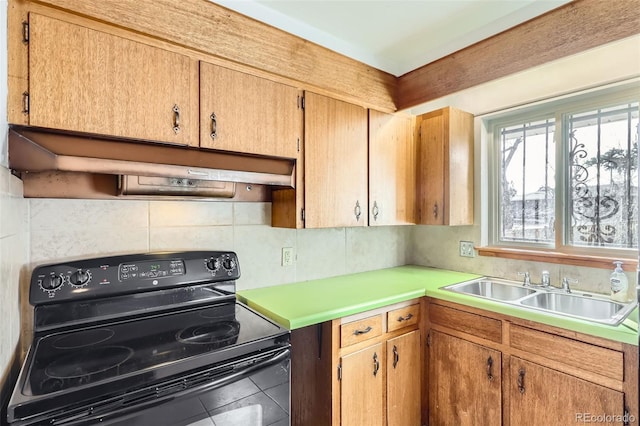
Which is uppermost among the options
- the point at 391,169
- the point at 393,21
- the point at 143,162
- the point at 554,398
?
the point at 393,21

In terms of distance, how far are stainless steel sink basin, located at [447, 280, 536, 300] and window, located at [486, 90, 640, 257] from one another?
0.31 meters

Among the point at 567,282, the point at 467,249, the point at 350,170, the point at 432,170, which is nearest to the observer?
the point at 567,282

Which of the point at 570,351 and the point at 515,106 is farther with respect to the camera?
the point at 515,106

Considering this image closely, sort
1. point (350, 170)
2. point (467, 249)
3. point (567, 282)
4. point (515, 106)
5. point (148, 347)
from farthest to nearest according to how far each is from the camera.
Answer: point (467, 249), point (515, 106), point (350, 170), point (567, 282), point (148, 347)

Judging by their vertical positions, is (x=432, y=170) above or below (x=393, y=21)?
below

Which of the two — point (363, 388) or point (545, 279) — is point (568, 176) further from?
point (363, 388)

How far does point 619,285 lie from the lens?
167cm

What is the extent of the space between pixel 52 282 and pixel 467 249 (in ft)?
8.09

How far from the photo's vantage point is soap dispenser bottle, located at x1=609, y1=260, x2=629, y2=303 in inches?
65.6

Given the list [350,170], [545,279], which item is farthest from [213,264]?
[545,279]

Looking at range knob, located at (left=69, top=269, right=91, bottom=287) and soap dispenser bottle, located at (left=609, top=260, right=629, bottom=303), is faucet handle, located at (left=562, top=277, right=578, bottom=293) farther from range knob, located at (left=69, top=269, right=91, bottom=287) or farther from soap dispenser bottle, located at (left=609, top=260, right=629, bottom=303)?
range knob, located at (left=69, top=269, right=91, bottom=287)

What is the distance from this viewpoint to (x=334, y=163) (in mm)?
1918

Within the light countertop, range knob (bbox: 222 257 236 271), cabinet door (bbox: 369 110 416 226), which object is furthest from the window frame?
range knob (bbox: 222 257 236 271)

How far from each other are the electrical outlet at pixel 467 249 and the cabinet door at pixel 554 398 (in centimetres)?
93
